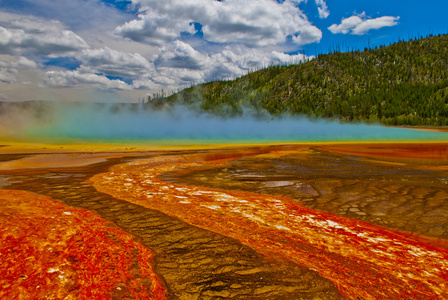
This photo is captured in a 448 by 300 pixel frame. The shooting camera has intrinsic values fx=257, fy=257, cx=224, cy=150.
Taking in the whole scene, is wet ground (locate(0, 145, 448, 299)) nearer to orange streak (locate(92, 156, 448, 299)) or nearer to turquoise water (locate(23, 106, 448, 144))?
orange streak (locate(92, 156, 448, 299))

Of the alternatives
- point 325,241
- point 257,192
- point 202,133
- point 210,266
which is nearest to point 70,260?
point 210,266

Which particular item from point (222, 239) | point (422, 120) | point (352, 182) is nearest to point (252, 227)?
point (222, 239)

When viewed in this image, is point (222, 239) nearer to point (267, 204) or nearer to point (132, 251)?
point (132, 251)

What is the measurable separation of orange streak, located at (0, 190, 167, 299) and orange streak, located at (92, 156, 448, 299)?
88.9 inches

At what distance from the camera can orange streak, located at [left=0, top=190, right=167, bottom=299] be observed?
431 centimetres

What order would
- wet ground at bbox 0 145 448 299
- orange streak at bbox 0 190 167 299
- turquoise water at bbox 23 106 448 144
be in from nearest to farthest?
1. orange streak at bbox 0 190 167 299
2. wet ground at bbox 0 145 448 299
3. turquoise water at bbox 23 106 448 144

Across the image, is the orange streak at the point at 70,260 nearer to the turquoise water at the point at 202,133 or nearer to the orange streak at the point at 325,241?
the orange streak at the point at 325,241

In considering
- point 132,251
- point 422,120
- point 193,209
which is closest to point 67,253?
point 132,251

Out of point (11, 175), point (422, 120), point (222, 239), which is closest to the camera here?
point (222, 239)

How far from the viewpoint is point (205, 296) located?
165 inches

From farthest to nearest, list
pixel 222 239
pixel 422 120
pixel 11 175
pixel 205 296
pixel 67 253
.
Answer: pixel 422 120 → pixel 11 175 → pixel 222 239 → pixel 67 253 → pixel 205 296

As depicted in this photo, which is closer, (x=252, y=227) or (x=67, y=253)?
(x=67, y=253)

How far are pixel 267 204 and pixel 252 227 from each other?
2236mm

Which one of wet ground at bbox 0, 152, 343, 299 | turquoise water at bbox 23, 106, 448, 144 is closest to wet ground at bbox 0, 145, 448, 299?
wet ground at bbox 0, 152, 343, 299
